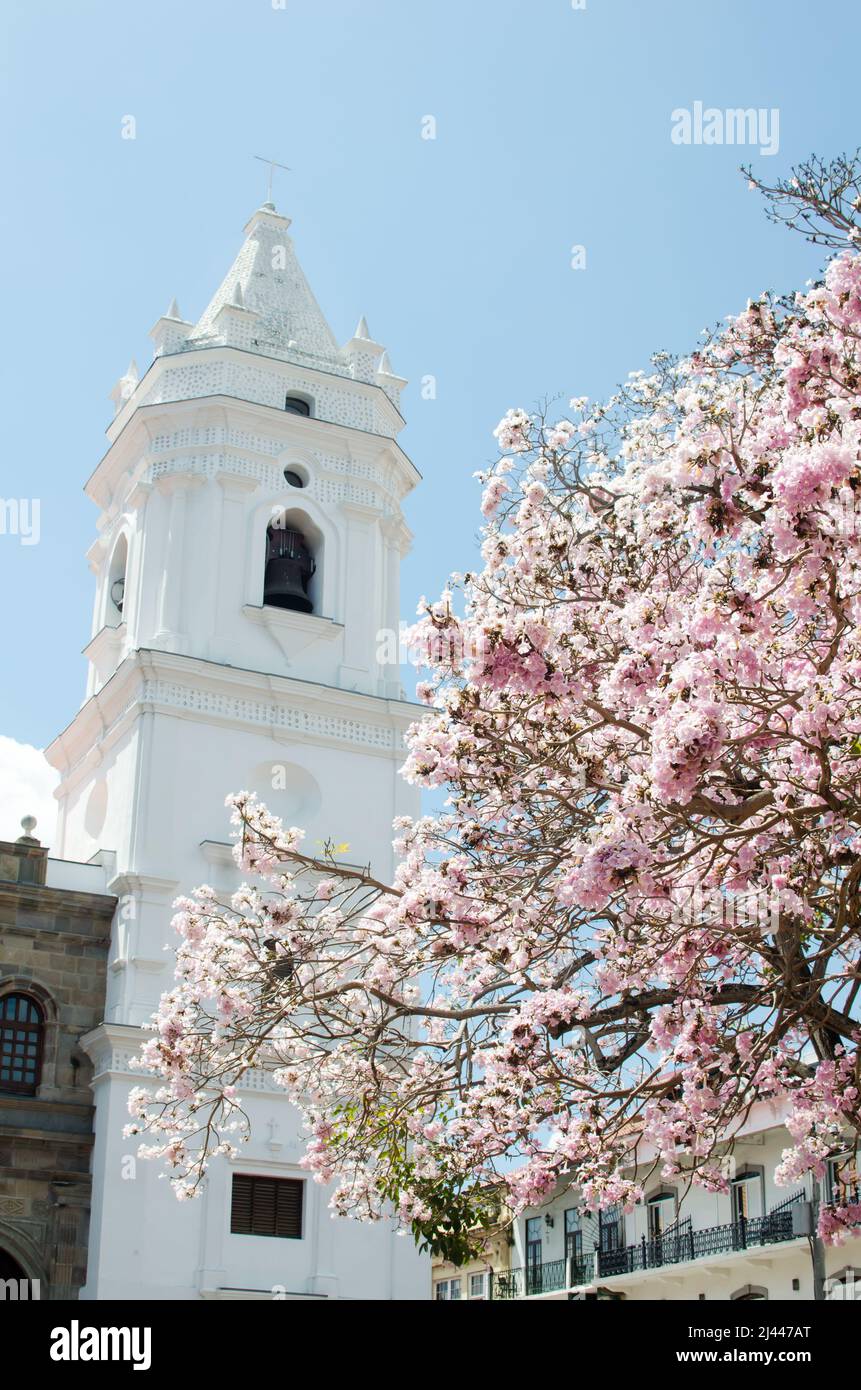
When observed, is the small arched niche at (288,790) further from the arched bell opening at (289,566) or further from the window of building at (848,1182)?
the window of building at (848,1182)

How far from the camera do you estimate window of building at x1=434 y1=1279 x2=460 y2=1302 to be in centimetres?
4159

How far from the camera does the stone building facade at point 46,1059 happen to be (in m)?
21.2

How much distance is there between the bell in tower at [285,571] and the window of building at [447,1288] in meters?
22.8

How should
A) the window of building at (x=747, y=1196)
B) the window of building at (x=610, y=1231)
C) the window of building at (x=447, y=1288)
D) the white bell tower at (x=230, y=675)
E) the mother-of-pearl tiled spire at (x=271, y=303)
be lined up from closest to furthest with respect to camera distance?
the white bell tower at (x=230, y=675) < the window of building at (x=747, y=1196) < the mother-of-pearl tiled spire at (x=271, y=303) < the window of building at (x=610, y=1231) < the window of building at (x=447, y=1288)

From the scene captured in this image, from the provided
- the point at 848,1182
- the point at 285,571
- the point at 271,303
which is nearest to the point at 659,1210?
the point at 285,571

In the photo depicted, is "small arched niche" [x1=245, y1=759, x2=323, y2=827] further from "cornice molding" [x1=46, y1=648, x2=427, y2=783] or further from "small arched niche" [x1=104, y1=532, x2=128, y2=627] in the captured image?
"small arched niche" [x1=104, y1=532, x2=128, y2=627]

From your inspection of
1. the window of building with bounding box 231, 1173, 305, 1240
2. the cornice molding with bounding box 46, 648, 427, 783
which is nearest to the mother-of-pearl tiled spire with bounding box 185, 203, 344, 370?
the cornice molding with bounding box 46, 648, 427, 783

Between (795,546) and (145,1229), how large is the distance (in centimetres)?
1747

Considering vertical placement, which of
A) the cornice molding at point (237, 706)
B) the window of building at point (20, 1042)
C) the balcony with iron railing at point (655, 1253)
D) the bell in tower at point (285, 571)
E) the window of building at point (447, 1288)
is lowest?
the window of building at point (447, 1288)

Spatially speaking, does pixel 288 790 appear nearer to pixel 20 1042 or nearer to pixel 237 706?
pixel 237 706

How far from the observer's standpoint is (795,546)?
6.55 meters

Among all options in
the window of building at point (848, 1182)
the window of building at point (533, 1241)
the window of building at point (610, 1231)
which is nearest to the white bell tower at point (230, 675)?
the window of building at point (610, 1231)

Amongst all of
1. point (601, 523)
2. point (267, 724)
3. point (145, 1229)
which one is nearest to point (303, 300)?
point (267, 724)

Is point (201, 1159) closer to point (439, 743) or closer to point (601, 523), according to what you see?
point (439, 743)
